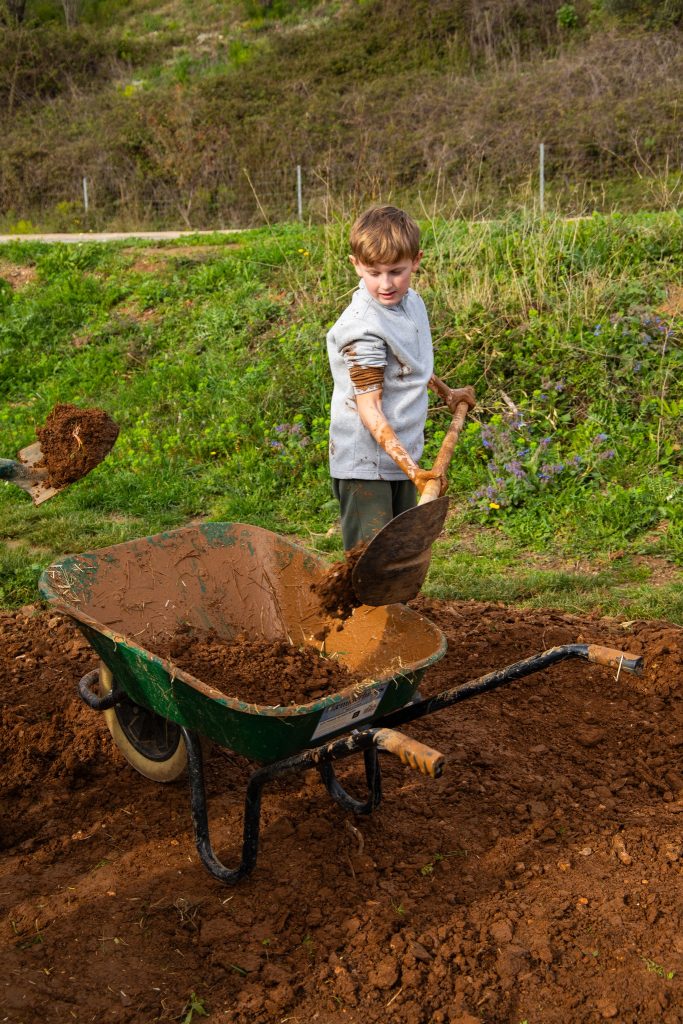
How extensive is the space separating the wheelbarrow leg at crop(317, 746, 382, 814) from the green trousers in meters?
0.79

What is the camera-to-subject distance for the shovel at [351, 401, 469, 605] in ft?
9.21

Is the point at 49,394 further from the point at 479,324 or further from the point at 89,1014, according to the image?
the point at 89,1014

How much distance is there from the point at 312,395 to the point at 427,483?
468cm

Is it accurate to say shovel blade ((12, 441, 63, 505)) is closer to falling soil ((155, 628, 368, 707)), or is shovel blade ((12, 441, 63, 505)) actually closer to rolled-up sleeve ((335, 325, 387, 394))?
falling soil ((155, 628, 368, 707))

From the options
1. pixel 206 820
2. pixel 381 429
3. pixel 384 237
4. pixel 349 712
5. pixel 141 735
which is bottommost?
pixel 141 735

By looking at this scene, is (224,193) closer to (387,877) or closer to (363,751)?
(387,877)

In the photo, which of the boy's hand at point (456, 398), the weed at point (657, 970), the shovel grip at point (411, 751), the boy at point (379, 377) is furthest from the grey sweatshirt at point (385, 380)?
the weed at point (657, 970)

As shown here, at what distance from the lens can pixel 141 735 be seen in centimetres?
370

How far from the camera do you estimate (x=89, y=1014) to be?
2492 millimetres

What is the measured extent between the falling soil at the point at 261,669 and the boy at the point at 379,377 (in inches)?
Answer: 19.2

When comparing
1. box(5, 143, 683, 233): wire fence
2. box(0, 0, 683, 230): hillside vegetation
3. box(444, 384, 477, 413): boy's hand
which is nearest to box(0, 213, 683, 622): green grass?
box(444, 384, 477, 413): boy's hand

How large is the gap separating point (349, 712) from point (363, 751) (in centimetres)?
24

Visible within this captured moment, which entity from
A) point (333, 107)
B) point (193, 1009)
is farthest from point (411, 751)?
point (333, 107)

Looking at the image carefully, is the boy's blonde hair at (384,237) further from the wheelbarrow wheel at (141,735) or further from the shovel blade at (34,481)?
the wheelbarrow wheel at (141,735)
